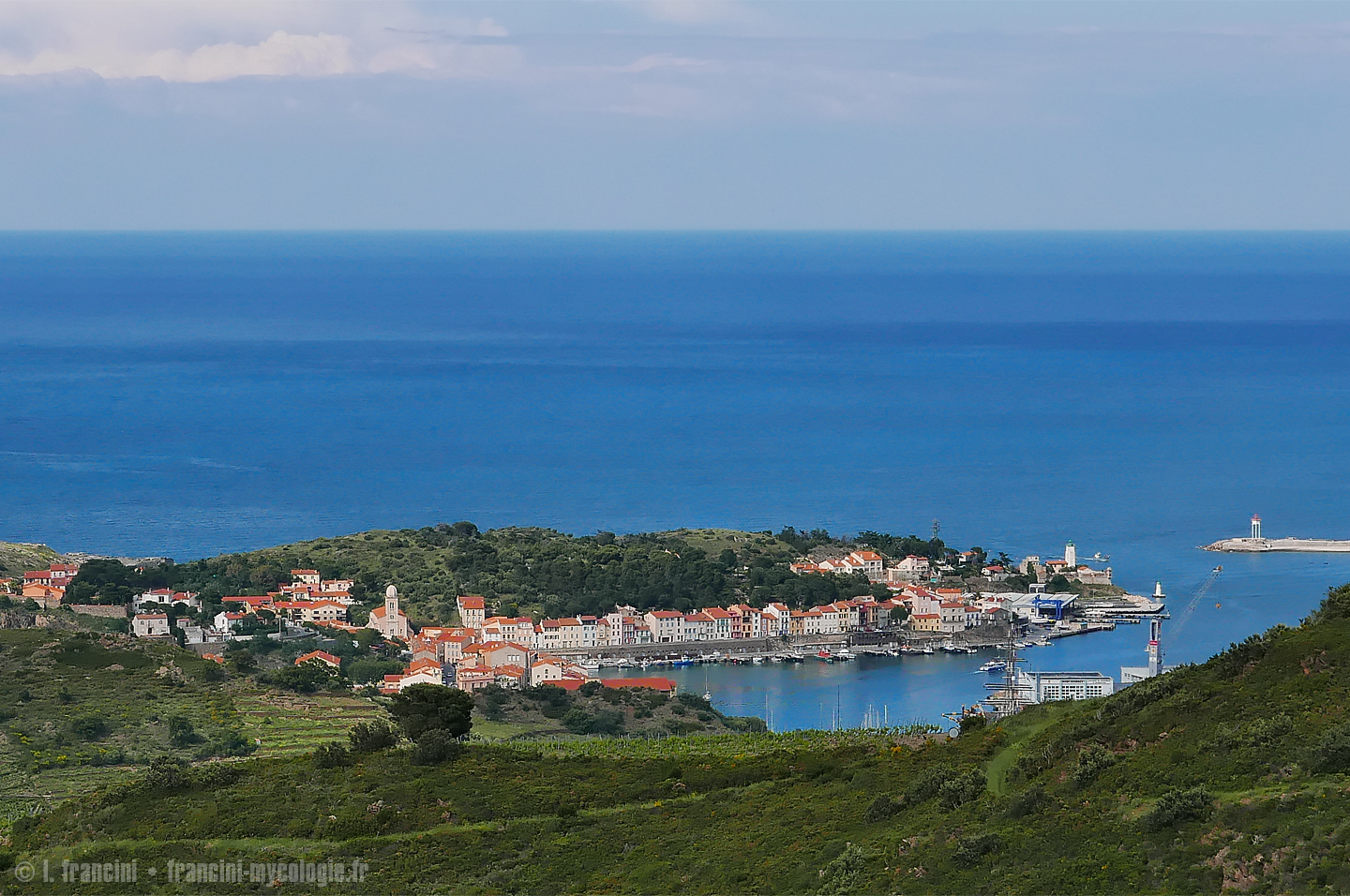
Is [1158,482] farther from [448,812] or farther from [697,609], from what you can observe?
[448,812]

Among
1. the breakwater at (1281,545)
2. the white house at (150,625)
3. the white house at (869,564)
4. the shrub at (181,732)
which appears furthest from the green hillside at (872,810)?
the breakwater at (1281,545)

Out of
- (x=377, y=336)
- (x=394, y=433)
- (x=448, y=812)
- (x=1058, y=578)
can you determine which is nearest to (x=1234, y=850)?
(x=448, y=812)

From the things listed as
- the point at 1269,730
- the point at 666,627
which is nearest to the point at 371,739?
the point at 1269,730

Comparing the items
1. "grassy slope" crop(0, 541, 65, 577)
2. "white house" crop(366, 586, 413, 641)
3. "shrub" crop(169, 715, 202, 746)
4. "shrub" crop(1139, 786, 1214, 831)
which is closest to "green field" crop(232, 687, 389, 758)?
"shrub" crop(169, 715, 202, 746)

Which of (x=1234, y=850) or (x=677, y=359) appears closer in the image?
(x=1234, y=850)

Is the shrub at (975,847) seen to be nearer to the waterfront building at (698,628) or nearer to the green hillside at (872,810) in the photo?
the green hillside at (872,810)

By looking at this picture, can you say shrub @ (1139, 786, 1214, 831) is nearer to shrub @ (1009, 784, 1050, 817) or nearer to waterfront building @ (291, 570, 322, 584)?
shrub @ (1009, 784, 1050, 817)
